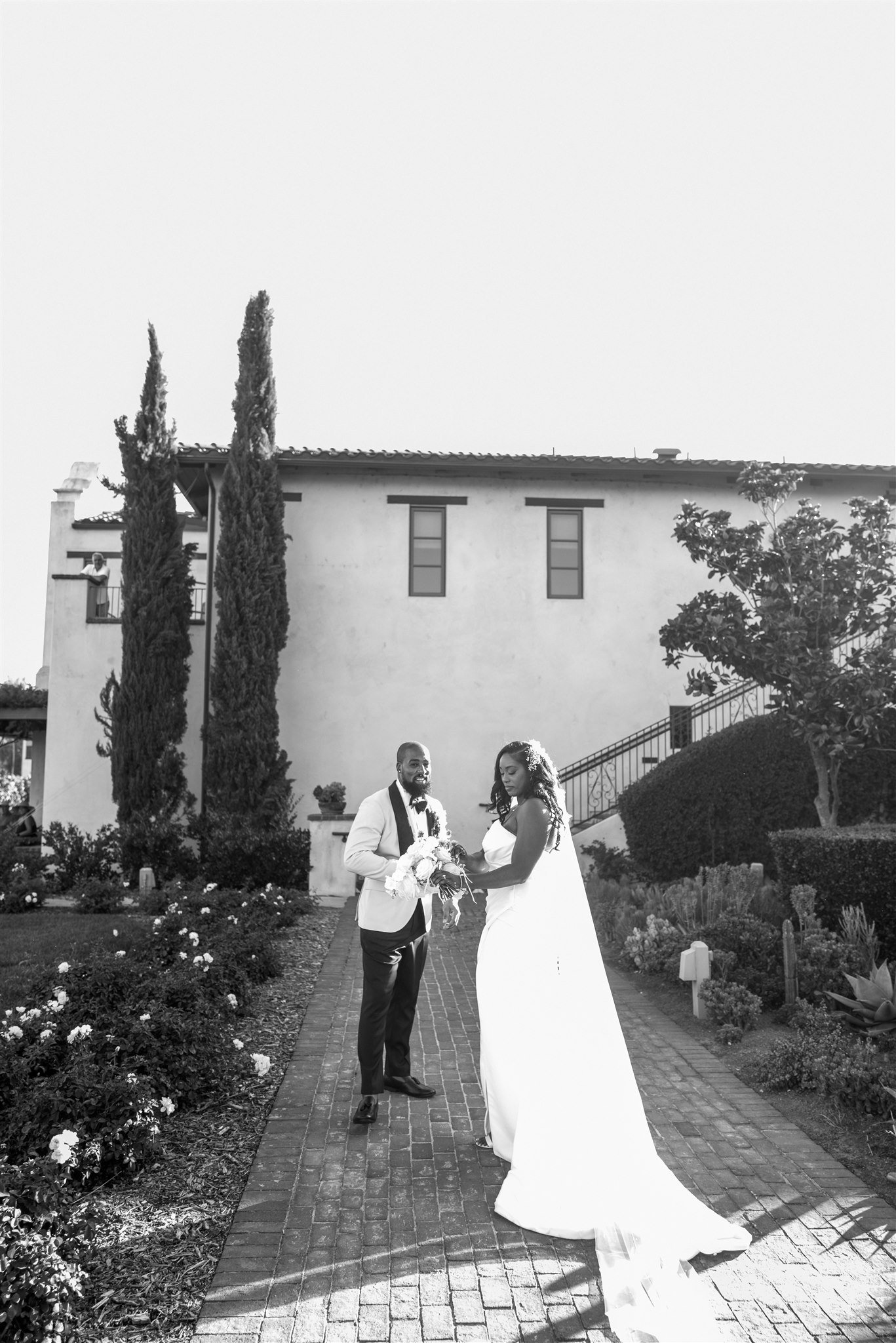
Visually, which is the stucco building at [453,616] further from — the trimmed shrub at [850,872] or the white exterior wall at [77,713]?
the trimmed shrub at [850,872]

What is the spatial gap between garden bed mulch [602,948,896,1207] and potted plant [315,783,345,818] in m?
8.48

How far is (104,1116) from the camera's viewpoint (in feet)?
15.9

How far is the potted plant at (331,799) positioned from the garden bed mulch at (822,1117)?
8482mm

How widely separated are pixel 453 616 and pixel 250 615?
3619 mm

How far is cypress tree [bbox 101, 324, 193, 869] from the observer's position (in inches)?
680

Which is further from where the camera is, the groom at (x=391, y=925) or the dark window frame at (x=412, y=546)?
the dark window frame at (x=412, y=546)

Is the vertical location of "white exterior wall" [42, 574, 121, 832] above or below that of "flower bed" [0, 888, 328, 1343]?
above

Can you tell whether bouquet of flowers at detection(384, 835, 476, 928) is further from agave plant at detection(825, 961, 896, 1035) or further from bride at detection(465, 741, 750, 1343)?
agave plant at detection(825, 961, 896, 1035)

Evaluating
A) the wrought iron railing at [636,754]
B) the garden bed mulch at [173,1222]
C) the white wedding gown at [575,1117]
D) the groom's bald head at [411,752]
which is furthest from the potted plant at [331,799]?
the white wedding gown at [575,1117]

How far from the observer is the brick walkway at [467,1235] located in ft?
11.6

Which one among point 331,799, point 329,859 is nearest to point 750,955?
point 329,859

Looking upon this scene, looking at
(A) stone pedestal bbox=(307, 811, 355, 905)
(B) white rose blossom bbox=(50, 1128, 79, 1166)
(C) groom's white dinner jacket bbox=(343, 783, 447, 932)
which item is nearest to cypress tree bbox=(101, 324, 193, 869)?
(A) stone pedestal bbox=(307, 811, 355, 905)

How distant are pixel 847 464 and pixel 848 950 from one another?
12617 mm

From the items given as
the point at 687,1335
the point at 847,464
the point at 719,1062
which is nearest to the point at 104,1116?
the point at 687,1335
